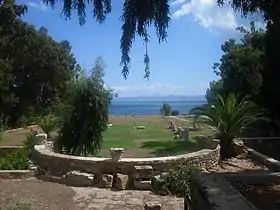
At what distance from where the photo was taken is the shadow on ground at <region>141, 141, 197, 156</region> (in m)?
16.2

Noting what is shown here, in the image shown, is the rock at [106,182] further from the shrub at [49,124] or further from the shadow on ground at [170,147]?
the shrub at [49,124]

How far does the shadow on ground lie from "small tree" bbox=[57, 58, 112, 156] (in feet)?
9.24

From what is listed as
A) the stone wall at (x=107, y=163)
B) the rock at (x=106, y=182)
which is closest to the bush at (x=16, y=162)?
the stone wall at (x=107, y=163)

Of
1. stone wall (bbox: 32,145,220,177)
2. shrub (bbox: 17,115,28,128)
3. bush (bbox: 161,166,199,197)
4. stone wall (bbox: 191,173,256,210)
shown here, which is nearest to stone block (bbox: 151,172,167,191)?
bush (bbox: 161,166,199,197)

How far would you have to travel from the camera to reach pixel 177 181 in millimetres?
9844

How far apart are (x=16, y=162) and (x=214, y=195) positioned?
9.33 meters

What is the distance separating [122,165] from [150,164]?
764 mm

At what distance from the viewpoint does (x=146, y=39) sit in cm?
411

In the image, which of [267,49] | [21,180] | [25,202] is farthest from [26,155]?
[267,49]

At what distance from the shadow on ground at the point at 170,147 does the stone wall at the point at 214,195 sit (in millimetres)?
9237

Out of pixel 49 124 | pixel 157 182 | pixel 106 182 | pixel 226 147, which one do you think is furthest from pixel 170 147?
pixel 157 182

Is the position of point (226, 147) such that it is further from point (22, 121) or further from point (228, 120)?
point (22, 121)

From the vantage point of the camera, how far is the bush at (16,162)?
1262 centimetres

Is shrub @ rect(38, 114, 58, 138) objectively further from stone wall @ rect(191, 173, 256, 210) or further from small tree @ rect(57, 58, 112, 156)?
stone wall @ rect(191, 173, 256, 210)
